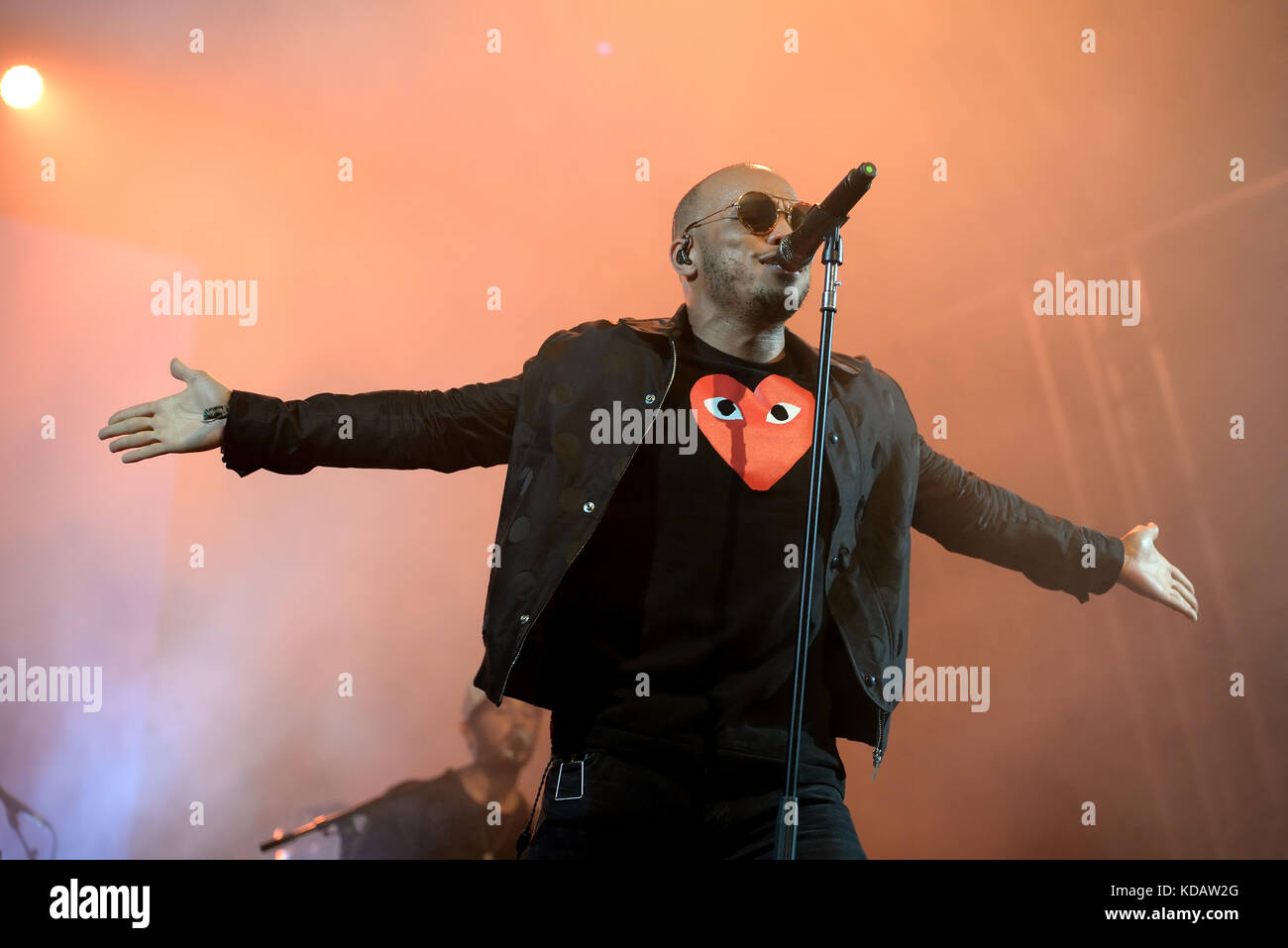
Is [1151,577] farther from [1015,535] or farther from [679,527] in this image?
[679,527]

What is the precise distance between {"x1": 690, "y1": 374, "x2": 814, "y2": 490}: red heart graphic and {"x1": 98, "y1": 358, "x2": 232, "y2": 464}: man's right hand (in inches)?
38.8

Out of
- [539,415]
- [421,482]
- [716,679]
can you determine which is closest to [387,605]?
[421,482]

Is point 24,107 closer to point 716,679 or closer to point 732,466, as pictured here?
point 732,466

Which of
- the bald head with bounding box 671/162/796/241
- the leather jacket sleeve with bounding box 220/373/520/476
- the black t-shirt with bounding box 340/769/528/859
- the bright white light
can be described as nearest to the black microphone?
the bald head with bounding box 671/162/796/241

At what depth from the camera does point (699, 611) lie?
82.1 inches

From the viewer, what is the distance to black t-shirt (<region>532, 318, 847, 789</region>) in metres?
2.02

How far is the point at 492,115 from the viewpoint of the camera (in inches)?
147

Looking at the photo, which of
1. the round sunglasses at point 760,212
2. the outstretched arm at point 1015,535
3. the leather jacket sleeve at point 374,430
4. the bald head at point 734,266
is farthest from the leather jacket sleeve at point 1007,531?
the leather jacket sleeve at point 374,430

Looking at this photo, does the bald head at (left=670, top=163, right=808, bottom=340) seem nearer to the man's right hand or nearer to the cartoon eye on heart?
the cartoon eye on heart

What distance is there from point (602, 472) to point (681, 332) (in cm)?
45

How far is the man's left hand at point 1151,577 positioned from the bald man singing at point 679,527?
0.58 m

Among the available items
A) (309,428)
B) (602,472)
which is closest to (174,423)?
(309,428)

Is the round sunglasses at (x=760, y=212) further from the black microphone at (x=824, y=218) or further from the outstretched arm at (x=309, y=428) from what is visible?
the outstretched arm at (x=309, y=428)

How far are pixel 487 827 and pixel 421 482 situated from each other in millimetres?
1198
